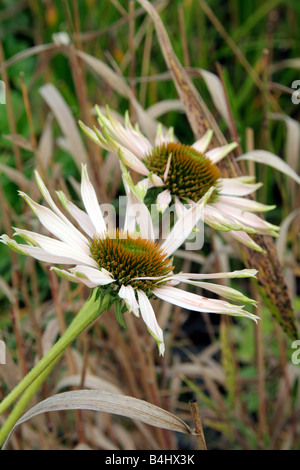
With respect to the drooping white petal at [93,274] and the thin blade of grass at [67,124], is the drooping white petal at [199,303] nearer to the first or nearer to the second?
the drooping white petal at [93,274]

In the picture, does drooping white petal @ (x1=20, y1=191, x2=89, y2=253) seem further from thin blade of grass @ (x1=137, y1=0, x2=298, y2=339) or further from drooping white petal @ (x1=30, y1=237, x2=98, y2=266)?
thin blade of grass @ (x1=137, y1=0, x2=298, y2=339)

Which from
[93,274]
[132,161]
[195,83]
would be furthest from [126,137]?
[195,83]

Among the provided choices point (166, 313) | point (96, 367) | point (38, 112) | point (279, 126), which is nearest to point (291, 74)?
point (279, 126)

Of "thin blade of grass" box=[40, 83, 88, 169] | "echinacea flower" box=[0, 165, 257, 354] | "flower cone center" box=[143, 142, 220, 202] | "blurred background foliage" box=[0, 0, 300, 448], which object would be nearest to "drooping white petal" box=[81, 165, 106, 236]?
"echinacea flower" box=[0, 165, 257, 354]

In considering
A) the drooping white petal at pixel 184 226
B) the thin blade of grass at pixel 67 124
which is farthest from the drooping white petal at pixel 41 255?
the thin blade of grass at pixel 67 124

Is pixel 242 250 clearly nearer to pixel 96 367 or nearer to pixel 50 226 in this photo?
pixel 50 226
